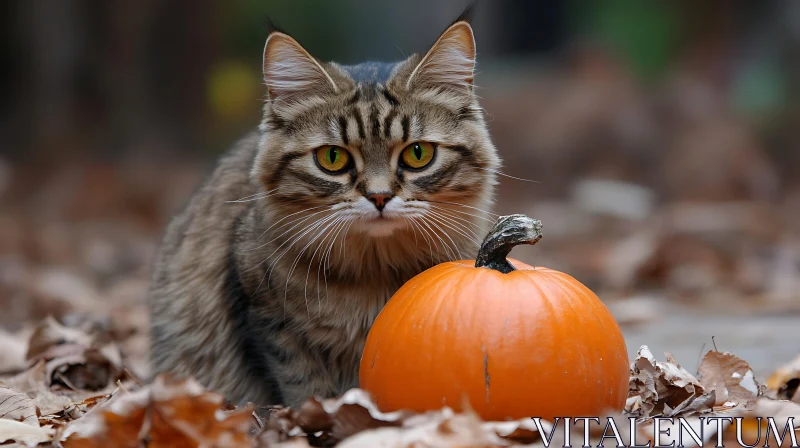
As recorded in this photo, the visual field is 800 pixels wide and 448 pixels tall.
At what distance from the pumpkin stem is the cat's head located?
36cm

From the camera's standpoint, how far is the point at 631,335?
529cm

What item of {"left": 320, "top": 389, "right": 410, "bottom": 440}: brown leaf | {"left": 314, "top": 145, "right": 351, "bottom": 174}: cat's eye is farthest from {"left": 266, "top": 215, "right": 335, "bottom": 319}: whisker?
{"left": 320, "top": 389, "right": 410, "bottom": 440}: brown leaf

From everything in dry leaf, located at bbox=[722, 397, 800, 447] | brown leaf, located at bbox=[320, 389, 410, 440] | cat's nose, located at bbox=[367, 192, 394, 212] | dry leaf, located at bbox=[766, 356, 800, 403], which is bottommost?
dry leaf, located at bbox=[766, 356, 800, 403]

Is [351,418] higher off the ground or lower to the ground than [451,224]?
lower

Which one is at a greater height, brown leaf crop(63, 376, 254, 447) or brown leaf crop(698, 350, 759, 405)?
brown leaf crop(63, 376, 254, 447)

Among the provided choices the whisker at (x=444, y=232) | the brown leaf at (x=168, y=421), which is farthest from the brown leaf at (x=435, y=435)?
the whisker at (x=444, y=232)

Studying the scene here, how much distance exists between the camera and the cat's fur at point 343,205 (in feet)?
10.6

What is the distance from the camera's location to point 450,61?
11.5 feet

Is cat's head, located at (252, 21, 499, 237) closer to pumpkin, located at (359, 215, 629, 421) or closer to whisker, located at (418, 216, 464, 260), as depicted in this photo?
whisker, located at (418, 216, 464, 260)

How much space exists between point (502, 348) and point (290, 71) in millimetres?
1452

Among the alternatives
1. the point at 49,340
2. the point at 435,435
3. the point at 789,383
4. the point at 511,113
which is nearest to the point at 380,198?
the point at 435,435

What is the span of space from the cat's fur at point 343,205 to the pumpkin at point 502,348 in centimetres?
46

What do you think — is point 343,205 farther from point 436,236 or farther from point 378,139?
point 436,236

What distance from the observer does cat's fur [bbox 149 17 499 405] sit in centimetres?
324
